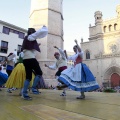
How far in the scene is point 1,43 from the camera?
64.1ft

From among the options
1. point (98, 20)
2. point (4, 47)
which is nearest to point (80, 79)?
point (4, 47)

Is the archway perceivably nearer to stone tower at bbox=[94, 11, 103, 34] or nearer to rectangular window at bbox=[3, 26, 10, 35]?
stone tower at bbox=[94, 11, 103, 34]

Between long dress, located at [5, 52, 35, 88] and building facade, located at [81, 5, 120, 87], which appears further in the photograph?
building facade, located at [81, 5, 120, 87]

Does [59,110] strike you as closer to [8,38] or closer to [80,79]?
[80,79]

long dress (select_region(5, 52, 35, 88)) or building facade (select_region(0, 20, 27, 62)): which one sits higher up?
building facade (select_region(0, 20, 27, 62))

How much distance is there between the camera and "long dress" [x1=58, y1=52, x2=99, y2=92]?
305 cm

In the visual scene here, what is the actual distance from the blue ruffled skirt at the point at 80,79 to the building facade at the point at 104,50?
20.8 meters

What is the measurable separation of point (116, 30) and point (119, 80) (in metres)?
7.33

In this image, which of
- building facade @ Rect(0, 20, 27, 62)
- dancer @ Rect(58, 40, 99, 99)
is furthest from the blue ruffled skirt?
building facade @ Rect(0, 20, 27, 62)

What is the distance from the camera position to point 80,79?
3082mm

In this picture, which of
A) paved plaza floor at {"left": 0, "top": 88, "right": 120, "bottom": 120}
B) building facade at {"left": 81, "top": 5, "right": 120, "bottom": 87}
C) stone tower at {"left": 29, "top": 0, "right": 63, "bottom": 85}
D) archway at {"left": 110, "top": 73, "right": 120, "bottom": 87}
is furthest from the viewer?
building facade at {"left": 81, "top": 5, "right": 120, "bottom": 87}

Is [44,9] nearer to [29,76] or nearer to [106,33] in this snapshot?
[106,33]

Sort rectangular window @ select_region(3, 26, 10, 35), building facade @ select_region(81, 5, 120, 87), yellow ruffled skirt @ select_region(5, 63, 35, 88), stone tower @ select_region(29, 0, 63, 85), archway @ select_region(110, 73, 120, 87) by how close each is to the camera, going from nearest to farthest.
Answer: yellow ruffled skirt @ select_region(5, 63, 35, 88) → stone tower @ select_region(29, 0, 63, 85) → rectangular window @ select_region(3, 26, 10, 35) → archway @ select_region(110, 73, 120, 87) → building facade @ select_region(81, 5, 120, 87)

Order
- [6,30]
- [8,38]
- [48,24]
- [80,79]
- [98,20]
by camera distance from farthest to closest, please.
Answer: [98,20]
[6,30]
[8,38]
[48,24]
[80,79]
